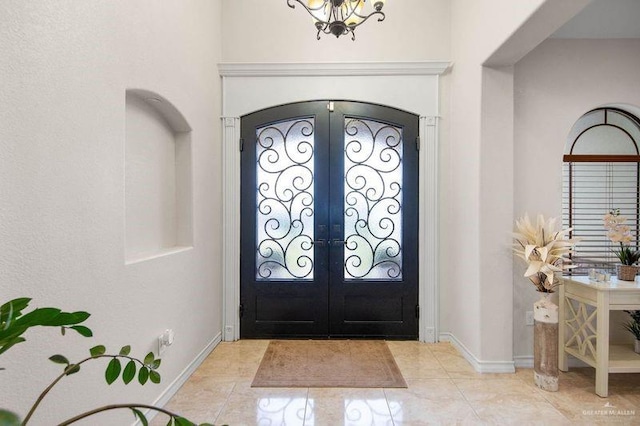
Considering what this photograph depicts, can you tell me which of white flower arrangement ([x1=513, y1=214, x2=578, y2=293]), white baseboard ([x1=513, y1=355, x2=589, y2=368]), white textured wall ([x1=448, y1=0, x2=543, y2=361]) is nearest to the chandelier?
white textured wall ([x1=448, y1=0, x2=543, y2=361])

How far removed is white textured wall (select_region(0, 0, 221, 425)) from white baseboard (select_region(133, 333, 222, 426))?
0.20 feet

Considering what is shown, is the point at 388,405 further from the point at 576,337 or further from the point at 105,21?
the point at 105,21

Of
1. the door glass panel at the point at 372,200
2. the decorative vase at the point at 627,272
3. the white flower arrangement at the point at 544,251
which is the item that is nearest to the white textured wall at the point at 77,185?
the door glass panel at the point at 372,200

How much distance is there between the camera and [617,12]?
306 centimetres

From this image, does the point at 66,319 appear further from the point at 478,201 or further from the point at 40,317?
the point at 478,201

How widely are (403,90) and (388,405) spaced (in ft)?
9.40

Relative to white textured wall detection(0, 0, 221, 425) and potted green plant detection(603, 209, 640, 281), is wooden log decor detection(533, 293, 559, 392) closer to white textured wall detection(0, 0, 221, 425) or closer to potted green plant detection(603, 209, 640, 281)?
potted green plant detection(603, 209, 640, 281)

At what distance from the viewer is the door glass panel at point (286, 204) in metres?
3.77

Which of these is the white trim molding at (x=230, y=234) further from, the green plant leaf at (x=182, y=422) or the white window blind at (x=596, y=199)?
the white window blind at (x=596, y=199)

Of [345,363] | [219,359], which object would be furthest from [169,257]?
[345,363]

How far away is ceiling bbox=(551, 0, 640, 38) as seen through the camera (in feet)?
9.99

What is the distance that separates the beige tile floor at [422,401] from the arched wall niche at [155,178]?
1066 mm

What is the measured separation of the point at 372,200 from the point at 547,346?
6.24ft

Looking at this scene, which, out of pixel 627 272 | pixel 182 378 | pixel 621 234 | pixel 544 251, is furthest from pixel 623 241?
pixel 182 378
